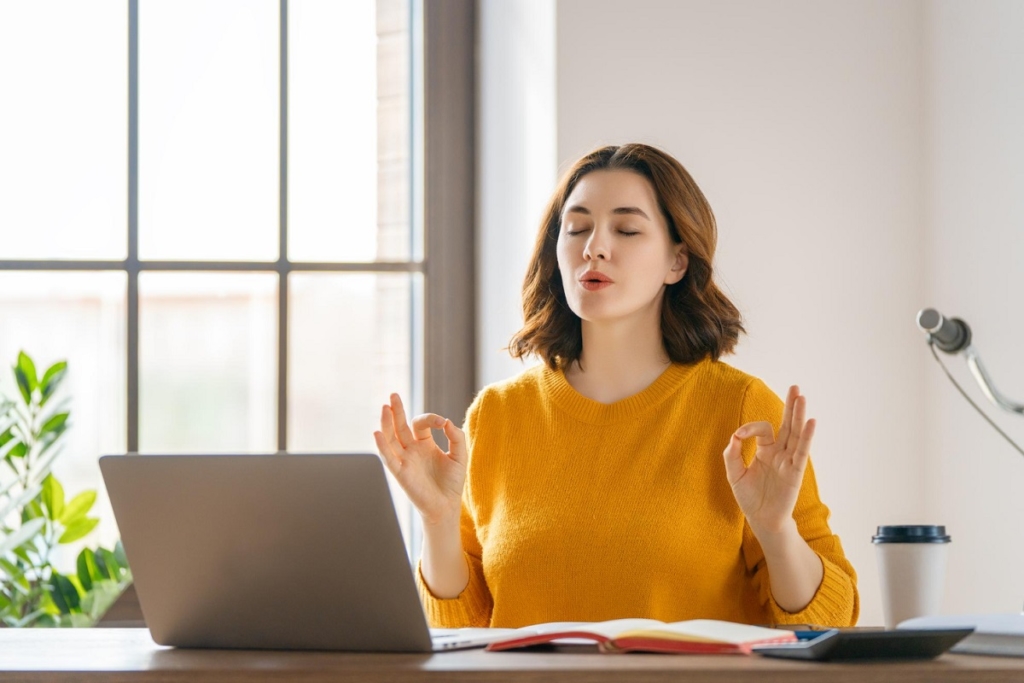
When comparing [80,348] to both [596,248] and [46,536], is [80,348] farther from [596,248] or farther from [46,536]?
[596,248]

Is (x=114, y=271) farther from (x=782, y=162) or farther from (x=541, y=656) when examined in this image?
(x=541, y=656)

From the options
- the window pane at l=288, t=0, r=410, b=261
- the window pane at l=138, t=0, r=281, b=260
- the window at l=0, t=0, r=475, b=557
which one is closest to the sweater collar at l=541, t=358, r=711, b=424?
the window at l=0, t=0, r=475, b=557

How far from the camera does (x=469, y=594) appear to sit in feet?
5.52

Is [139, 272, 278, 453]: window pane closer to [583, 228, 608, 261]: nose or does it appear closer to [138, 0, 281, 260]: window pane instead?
[138, 0, 281, 260]: window pane

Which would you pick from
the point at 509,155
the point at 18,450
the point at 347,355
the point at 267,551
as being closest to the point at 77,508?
the point at 18,450

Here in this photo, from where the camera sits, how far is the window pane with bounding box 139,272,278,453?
2654 millimetres

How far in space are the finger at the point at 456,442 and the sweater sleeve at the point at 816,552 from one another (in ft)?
1.51

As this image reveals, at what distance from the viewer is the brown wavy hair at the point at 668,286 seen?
5.88ft

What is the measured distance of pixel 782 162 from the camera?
2.34 metres

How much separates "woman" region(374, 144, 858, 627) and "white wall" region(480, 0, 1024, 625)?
0.48 m

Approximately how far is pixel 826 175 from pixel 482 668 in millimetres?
1717

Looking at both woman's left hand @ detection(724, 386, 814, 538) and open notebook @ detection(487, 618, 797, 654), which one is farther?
woman's left hand @ detection(724, 386, 814, 538)

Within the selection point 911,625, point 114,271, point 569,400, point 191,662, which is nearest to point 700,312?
point 569,400

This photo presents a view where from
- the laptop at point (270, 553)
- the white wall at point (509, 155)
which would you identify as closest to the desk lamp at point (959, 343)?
the white wall at point (509, 155)
